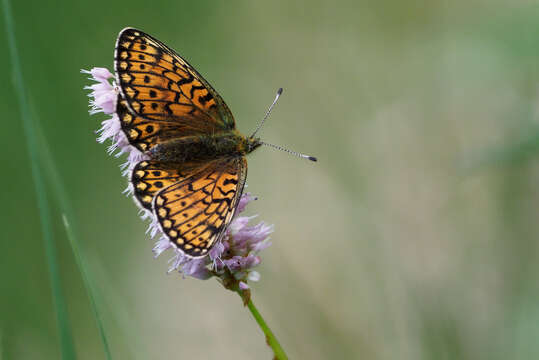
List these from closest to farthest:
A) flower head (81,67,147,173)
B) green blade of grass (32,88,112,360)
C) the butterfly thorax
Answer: green blade of grass (32,88,112,360) < flower head (81,67,147,173) < the butterfly thorax

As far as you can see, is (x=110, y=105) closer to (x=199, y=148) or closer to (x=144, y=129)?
(x=144, y=129)

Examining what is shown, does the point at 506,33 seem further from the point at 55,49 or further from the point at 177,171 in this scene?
the point at 55,49

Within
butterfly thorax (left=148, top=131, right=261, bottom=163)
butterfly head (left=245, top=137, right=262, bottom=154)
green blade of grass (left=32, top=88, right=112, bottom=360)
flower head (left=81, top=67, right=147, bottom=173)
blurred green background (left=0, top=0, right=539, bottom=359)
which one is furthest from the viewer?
blurred green background (left=0, top=0, right=539, bottom=359)

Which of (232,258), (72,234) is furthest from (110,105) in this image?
(232,258)

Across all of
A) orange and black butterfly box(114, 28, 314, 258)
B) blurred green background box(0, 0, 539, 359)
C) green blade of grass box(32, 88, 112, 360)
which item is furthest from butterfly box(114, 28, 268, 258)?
blurred green background box(0, 0, 539, 359)

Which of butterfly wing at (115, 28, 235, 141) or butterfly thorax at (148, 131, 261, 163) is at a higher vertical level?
butterfly wing at (115, 28, 235, 141)

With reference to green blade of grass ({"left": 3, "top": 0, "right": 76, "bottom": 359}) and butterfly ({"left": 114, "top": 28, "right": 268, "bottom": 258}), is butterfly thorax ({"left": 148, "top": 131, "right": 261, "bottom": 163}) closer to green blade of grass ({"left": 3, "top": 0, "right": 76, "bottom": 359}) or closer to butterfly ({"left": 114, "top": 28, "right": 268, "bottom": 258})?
butterfly ({"left": 114, "top": 28, "right": 268, "bottom": 258})

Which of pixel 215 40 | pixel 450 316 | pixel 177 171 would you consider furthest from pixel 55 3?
pixel 450 316
